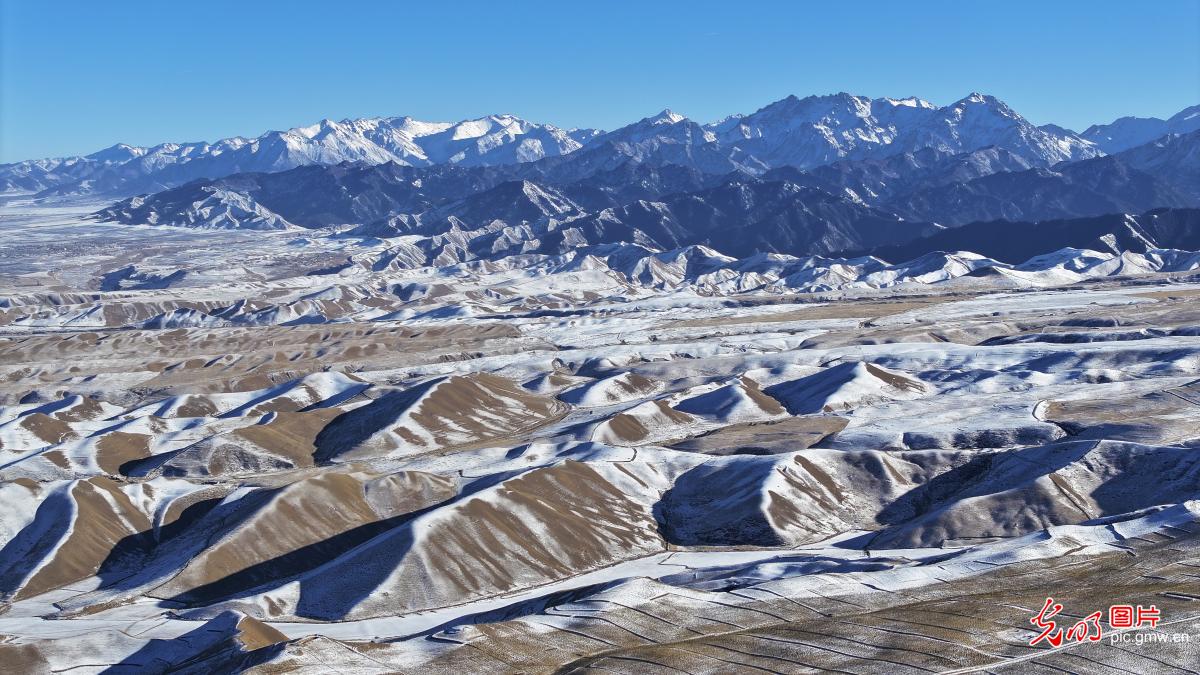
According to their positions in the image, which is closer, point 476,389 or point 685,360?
point 476,389

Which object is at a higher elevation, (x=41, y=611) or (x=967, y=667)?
(x=967, y=667)

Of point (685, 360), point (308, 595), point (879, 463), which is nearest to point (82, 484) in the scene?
point (308, 595)

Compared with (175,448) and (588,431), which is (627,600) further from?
(175,448)

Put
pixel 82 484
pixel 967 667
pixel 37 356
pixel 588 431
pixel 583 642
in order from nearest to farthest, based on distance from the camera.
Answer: pixel 967 667 → pixel 583 642 → pixel 82 484 → pixel 588 431 → pixel 37 356

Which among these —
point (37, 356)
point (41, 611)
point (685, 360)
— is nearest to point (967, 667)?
point (41, 611)

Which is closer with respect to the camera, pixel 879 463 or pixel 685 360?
pixel 879 463

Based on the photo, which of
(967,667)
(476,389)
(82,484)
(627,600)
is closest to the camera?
(967,667)

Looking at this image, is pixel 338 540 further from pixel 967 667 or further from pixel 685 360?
pixel 685 360

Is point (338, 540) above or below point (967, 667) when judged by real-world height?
below

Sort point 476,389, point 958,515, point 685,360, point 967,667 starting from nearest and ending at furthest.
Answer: point 967,667 < point 958,515 < point 476,389 < point 685,360
